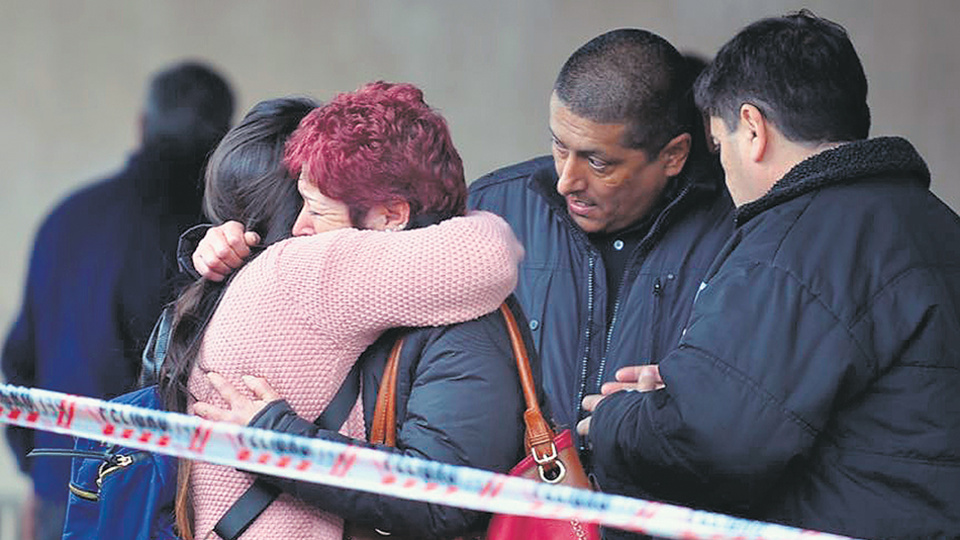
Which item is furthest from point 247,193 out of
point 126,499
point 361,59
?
point 361,59

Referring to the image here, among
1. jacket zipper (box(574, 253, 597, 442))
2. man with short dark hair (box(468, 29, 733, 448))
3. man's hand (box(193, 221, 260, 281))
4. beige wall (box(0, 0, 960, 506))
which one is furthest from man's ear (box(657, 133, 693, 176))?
beige wall (box(0, 0, 960, 506))

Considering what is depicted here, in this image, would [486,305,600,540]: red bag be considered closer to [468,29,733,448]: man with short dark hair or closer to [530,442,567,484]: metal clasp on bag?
[530,442,567,484]: metal clasp on bag

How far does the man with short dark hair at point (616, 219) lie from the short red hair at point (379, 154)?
80cm

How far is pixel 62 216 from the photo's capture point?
12.0ft

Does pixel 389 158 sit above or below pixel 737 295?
above

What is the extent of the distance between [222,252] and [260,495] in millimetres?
344

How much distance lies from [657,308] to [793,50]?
26.9 inches

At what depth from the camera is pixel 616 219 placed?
3.02m

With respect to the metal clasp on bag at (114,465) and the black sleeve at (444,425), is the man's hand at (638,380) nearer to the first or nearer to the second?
the black sleeve at (444,425)

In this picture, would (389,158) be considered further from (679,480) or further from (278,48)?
Result: (278,48)

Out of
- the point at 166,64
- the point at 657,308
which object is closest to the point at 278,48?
the point at 166,64

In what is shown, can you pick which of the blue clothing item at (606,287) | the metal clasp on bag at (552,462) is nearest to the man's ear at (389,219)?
the metal clasp on bag at (552,462)

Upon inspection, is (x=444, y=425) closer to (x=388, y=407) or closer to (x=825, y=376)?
(x=388, y=407)

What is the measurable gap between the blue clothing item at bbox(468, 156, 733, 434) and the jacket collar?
627mm
